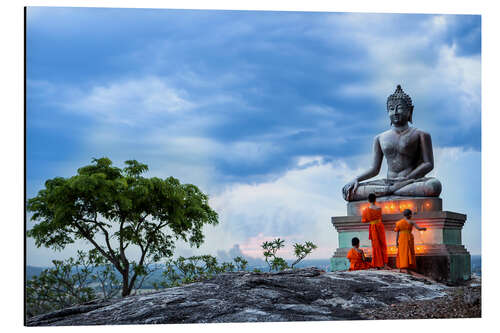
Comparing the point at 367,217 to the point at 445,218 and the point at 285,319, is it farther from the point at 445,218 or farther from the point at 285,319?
the point at 285,319

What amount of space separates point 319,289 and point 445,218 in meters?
3.85

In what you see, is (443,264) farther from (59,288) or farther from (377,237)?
(59,288)

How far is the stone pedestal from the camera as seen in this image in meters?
10.9

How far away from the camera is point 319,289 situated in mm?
8375

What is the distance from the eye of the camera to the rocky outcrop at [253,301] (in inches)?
287

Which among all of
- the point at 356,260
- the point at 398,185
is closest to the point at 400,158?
the point at 398,185

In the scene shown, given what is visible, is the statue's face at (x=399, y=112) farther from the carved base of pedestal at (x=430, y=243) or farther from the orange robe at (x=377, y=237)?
the orange robe at (x=377, y=237)

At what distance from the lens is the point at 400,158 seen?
41.2 ft

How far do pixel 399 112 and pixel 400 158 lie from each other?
3.14 feet

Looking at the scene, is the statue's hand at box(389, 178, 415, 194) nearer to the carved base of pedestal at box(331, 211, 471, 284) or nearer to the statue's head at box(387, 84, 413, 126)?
the carved base of pedestal at box(331, 211, 471, 284)

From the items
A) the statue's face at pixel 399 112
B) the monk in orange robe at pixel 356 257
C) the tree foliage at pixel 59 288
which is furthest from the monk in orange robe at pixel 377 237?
the tree foliage at pixel 59 288

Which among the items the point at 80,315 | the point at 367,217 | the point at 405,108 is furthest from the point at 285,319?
the point at 405,108

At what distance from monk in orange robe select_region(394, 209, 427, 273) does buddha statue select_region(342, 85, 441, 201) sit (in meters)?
1.52

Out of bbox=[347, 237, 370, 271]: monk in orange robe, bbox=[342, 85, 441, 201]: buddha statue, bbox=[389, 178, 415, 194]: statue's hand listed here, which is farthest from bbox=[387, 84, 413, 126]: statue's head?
bbox=[347, 237, 370, 271]: monk in orange robe
